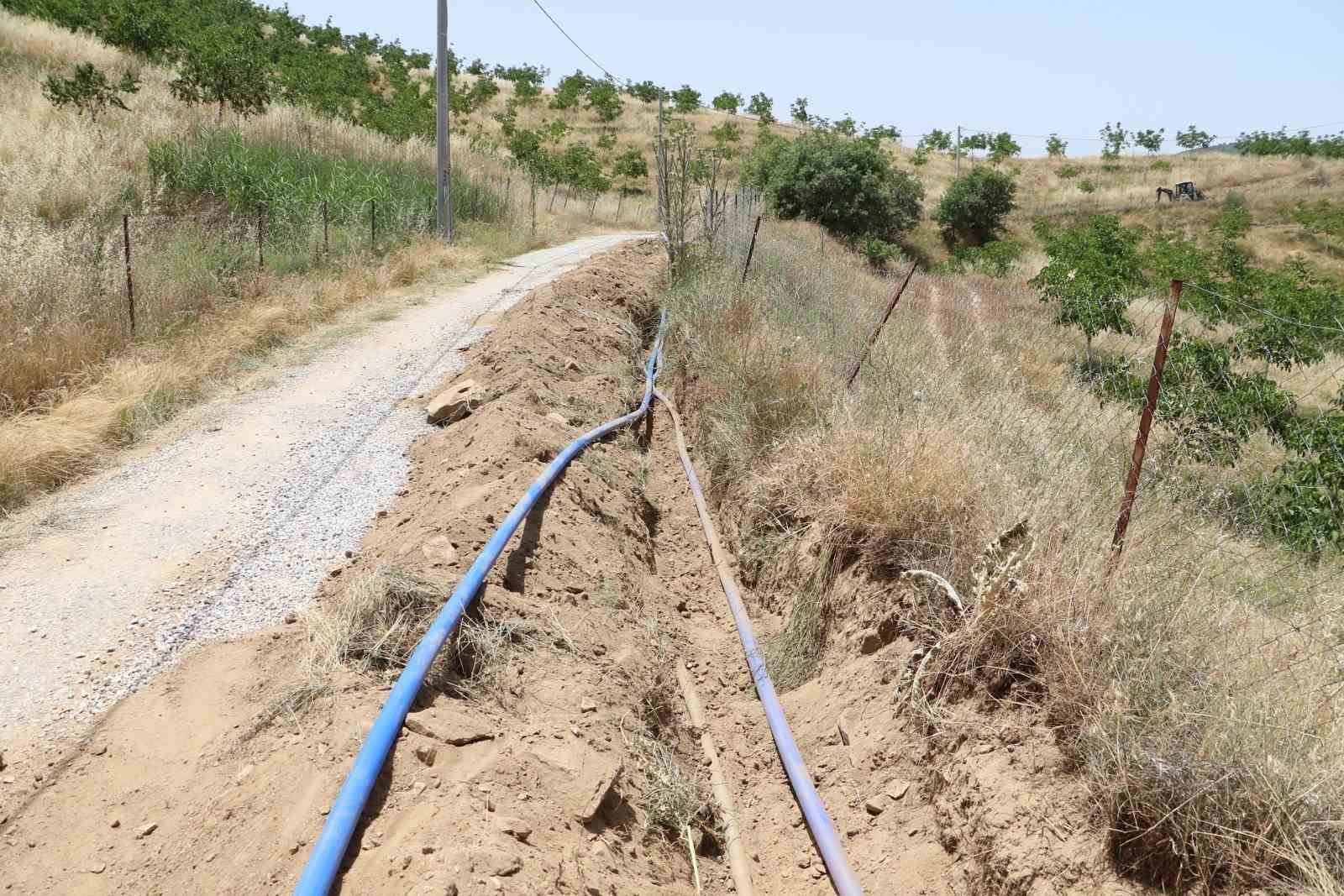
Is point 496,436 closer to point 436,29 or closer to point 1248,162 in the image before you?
point 436,29

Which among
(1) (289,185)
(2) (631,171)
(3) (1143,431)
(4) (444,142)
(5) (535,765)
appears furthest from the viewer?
(2) (631,171)

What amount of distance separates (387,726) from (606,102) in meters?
67.2

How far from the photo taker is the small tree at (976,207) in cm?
4625

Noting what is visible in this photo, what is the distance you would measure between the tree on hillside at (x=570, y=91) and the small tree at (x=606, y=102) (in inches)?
61.5

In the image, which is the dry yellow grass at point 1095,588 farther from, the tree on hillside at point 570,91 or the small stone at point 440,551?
the tree on hillside at point 570,91

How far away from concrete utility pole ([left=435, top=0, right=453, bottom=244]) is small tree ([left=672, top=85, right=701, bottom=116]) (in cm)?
6043

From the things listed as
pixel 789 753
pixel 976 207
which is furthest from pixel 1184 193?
pixel 789 753

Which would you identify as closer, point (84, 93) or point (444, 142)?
point (84, 93)

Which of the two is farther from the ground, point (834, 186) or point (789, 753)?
point (834, 186)

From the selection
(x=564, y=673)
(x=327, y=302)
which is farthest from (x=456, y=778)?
(x=327, y=302)

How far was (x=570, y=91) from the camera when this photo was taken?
69.4 metres

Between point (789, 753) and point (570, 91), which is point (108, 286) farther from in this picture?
point (570, 91)

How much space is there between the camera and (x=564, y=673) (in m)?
4.33

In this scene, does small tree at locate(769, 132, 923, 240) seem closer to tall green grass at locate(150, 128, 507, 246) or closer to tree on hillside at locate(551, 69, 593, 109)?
tall green grass at locate(150, 128, 507, 246)
